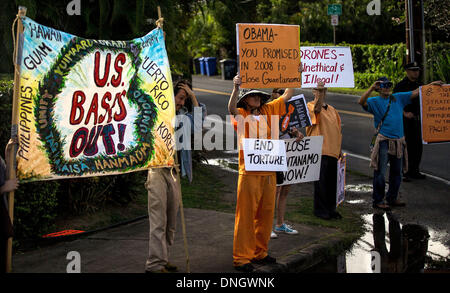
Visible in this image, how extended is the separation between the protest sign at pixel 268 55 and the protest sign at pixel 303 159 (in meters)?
1.11

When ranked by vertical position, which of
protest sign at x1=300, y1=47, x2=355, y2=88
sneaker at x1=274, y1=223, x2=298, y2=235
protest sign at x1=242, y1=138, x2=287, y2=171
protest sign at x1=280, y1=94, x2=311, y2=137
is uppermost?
protest sign at x1=300, y1=47, x2=355, y2=88

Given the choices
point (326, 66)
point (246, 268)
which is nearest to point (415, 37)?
point (326, 66)

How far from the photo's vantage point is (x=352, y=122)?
18.5 m

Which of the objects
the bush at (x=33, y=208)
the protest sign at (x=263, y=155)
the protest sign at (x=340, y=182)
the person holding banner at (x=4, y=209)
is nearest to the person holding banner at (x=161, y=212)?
the protest sign at (x=263, y=155)

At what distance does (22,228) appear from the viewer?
24.4 feet

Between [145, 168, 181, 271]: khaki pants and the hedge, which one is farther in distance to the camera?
the hedge

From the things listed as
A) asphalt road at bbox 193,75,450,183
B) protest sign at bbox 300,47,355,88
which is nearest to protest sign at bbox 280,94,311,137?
protest sign at bbox 300,47,355,88

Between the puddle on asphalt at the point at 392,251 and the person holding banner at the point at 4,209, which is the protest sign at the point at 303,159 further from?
the person holding banner at the point at 4,209

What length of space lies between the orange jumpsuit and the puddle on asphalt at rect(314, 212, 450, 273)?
32.5 inches

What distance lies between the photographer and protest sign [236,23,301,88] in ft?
24.3

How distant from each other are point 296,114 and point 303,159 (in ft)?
1.91

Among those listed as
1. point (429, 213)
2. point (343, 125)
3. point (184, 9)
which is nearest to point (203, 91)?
point (343, 125)

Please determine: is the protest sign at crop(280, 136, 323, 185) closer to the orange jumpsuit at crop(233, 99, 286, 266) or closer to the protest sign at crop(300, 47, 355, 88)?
the protest sign at crop(300, 47, 355, 88)

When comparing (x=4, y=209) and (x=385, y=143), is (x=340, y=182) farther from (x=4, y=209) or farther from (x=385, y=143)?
(x=4, y=209)
